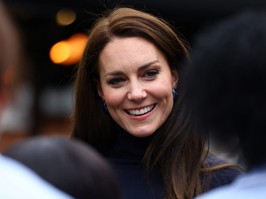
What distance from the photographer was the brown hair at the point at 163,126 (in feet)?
11.0

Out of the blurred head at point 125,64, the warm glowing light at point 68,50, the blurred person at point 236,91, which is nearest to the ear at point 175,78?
the blurred head at point 125,64

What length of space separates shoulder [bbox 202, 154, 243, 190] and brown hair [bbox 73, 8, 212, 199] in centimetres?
4

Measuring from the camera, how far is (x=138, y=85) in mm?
3363

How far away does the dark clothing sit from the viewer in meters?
3.33

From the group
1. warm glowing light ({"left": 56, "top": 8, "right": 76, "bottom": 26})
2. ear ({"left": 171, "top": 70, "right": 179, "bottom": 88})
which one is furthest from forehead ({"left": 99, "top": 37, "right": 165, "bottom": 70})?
warm glowing light ({"left": 56, "top": 8, "right": 76, "bottom": 26})

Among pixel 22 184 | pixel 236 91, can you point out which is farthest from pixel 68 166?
pixel 236 91

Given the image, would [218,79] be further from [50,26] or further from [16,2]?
[50,26]

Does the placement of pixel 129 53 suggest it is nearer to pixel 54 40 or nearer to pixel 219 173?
pixel 219 173

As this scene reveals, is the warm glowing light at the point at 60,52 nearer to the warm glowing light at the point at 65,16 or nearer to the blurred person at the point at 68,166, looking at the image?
the warm glowing light at the point at 65,16

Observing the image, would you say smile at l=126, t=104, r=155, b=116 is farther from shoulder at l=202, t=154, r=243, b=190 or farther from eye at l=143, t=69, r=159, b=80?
shoulder at l=202, t=154, r=243, b=190

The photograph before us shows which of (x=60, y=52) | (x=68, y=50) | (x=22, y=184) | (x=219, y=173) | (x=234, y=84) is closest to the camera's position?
(x=22, y=184)

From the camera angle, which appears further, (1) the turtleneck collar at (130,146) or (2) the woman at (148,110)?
(1) the turtleneck collar at (130,146)

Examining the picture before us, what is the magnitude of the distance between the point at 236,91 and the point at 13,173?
55cm

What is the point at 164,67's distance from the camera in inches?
134
